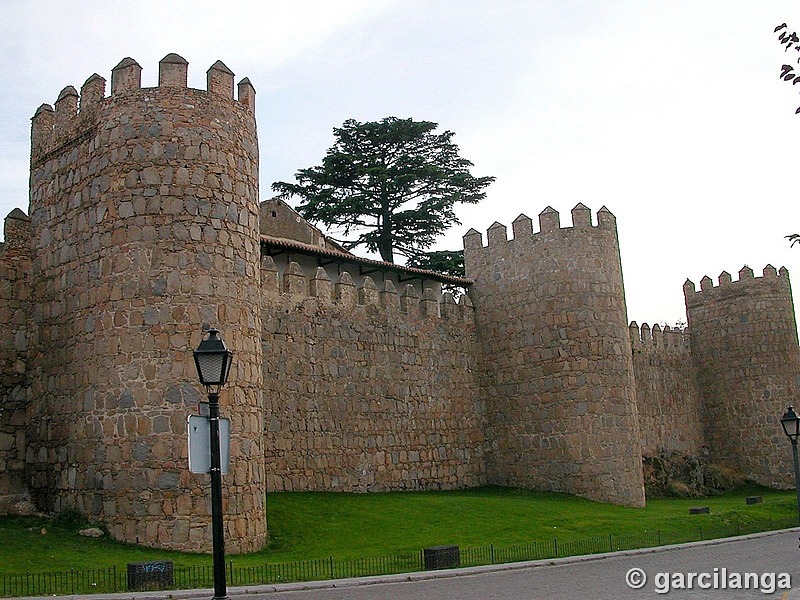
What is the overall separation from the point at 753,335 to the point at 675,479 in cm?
686

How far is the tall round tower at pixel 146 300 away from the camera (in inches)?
559

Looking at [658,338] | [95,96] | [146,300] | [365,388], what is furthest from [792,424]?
[658,338]

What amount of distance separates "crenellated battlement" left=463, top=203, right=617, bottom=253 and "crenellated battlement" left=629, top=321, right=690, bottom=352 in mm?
7226

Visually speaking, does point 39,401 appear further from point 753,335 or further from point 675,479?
point 753,335

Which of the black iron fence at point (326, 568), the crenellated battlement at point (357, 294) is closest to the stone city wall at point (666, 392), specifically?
the crenellated battlement at point (357, 294)

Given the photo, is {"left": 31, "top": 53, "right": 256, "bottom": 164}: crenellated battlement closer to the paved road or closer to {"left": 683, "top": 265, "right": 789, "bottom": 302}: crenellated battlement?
the paved road

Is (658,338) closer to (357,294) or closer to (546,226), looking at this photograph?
(546,226)

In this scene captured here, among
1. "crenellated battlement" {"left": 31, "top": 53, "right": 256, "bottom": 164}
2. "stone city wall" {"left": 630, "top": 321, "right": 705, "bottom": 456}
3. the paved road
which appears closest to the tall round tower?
"crenellated battlement" {"left": 31, "top": 53, "right": 256, "bottom": 164}

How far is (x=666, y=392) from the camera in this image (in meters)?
32.0

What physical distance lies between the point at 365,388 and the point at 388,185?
18.7 metres

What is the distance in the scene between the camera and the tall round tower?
1420cm

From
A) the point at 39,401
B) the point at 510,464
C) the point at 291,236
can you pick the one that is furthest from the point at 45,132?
the point at 510,464

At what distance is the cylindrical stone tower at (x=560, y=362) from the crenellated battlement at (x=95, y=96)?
11037mm

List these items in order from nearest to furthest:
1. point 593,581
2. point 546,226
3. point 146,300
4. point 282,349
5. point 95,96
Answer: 1. point 593,581
2. point 146,300
3. point 95,96
4. point 282,349
5. point 546,226
